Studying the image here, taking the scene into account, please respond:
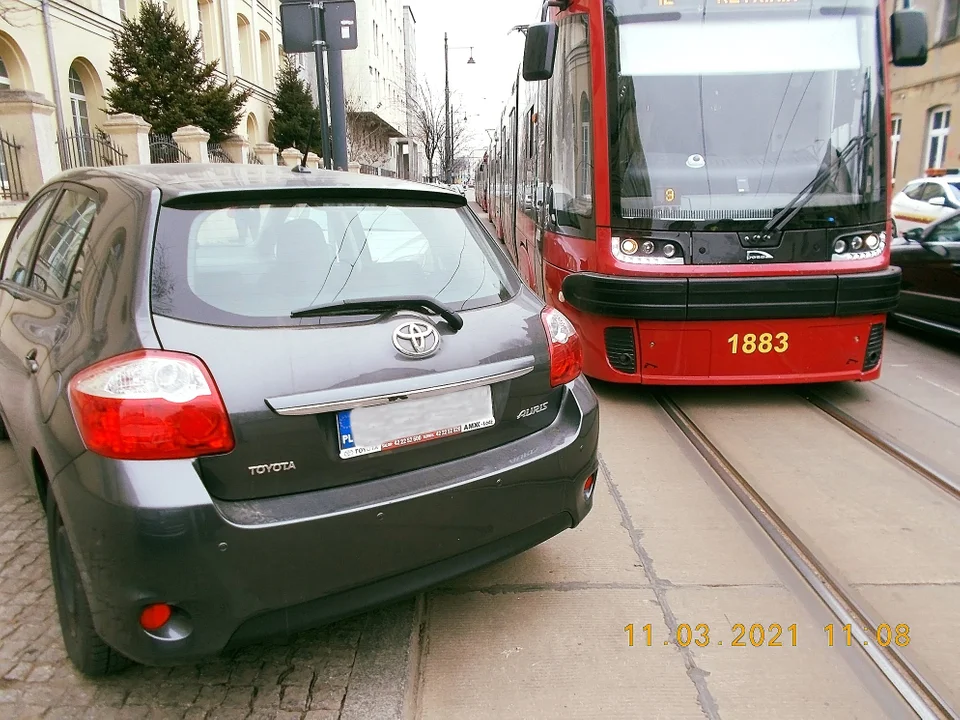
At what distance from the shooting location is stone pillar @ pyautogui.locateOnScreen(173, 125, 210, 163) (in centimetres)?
1622

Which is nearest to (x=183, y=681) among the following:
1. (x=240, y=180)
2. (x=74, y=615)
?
(x=74, y=615)

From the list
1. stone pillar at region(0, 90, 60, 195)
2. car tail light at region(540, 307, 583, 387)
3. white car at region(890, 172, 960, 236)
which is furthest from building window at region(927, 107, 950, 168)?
car tail light at region(540, 307, 583, 387)

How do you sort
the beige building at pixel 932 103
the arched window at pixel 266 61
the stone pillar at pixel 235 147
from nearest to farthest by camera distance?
the stone pillar at pixel 235 147 < the beige building at pixel 932 103 < the arched window at pixel 266 61

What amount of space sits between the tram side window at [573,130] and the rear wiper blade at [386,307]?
2.97 m

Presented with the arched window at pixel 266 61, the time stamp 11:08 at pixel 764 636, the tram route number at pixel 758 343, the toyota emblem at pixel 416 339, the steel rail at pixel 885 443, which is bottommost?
the time stamp 11:08 at pixel 764 636

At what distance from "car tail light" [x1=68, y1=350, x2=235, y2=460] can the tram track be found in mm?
2327

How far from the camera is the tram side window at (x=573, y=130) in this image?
5211 mm

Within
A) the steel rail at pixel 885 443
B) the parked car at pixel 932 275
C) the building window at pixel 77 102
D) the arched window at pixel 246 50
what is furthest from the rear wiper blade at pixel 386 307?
the arched window at pixel 246 50

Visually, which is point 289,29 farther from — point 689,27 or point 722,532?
point 722,532

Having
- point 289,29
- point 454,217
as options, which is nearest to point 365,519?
point 454,217

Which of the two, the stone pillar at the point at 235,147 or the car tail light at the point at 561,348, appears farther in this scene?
the stone pillar at the point at 235,147

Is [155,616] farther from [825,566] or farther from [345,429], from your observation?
[825,566]

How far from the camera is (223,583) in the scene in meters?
2.03

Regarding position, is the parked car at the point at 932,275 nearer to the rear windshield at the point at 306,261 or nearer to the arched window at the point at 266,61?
the rear windshield at the point at 306,261
